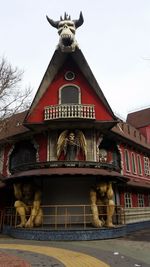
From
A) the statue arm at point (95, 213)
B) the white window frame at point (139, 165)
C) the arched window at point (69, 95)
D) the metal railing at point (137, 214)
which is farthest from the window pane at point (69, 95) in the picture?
the white window frame at point (139, 165)

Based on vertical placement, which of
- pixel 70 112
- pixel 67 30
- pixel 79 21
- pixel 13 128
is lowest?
pixel 70 112

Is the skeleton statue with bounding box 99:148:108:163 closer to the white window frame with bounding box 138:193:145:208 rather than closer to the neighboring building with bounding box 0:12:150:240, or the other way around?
the neighboring building with bounding box 0:12:150:240

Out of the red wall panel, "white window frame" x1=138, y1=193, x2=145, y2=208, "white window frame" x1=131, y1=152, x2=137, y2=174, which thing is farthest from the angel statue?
"white window frame" x1=138, y1=193, x2=145, y2=208

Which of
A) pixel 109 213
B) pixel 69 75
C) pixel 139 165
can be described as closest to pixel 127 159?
pixel 139 165

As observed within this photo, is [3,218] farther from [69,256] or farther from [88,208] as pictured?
[69,256]

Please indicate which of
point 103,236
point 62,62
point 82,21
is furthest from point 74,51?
point 103,236

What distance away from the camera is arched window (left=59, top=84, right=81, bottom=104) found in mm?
17156

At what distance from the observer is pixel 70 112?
1536 centimetres

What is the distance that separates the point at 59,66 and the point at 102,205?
9.50 m

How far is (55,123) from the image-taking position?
15672 mm

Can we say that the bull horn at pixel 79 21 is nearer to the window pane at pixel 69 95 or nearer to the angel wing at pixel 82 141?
the window pane at pixel 69 95

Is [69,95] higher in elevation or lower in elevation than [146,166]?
higher

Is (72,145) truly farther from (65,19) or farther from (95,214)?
(65,19)

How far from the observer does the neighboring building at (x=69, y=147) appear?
47.5 ft
